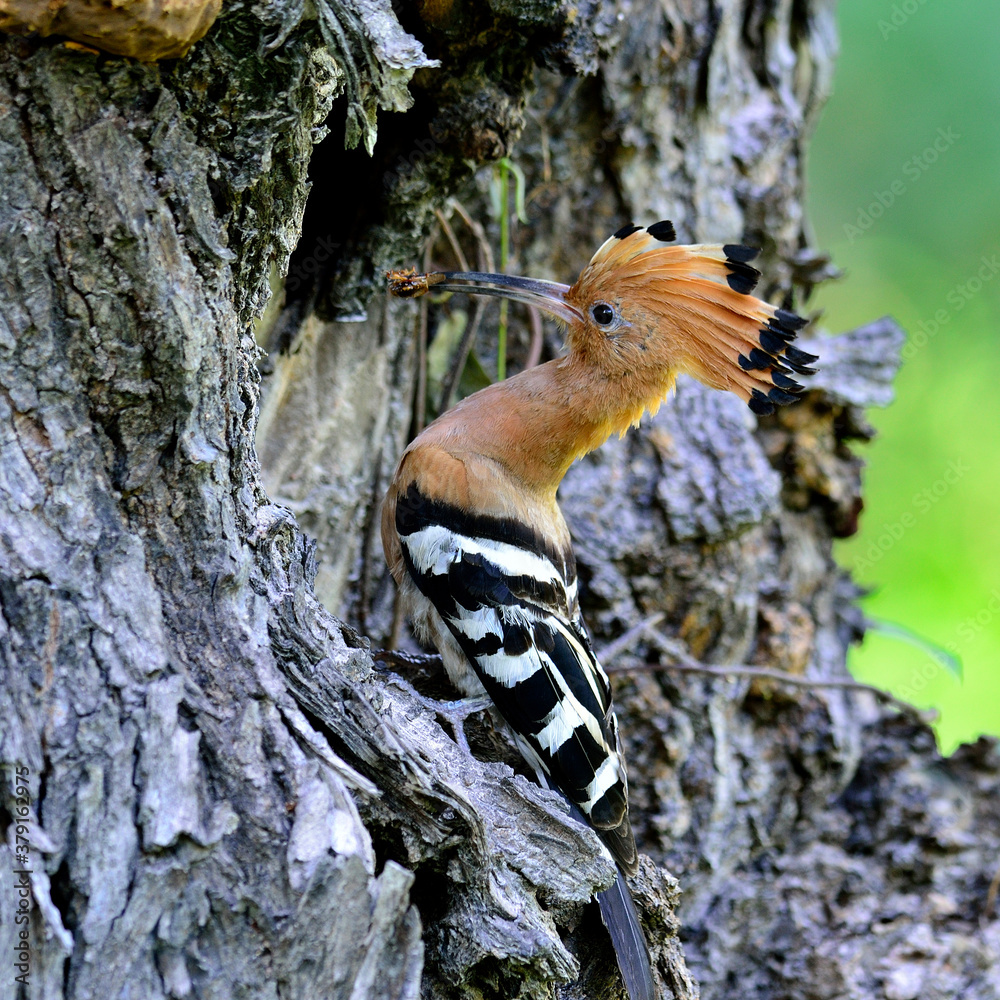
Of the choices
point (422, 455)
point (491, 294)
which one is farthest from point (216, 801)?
point (491, 294)

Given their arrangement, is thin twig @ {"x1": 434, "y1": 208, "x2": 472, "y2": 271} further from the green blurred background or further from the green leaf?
the green blurred background

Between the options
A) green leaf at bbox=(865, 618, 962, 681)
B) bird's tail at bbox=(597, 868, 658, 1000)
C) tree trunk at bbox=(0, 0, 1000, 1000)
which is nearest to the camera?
tree trunk at bbox=(0, 0, 1000, 1000)

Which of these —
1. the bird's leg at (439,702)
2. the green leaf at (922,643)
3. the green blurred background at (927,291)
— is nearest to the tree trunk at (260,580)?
the bird's leg at (439,702)

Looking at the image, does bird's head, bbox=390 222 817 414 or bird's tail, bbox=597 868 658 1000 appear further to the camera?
bird's head, bbox=390 222 817 414

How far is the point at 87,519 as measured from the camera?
4.73ft

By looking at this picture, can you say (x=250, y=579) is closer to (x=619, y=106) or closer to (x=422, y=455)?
(x=422, y=455)

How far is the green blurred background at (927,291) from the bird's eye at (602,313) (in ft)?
7.59

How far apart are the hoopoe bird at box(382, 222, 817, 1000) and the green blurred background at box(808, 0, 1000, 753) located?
89.2 inches

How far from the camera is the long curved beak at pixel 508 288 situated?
236 cm

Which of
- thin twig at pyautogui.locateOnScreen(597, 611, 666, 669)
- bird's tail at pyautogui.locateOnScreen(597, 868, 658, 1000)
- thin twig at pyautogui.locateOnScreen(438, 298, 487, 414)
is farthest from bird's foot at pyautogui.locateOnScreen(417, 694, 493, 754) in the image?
thin twig at pyautogui.locateOnScreen(438, 298, 487, 414)

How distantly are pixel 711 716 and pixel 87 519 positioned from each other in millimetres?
1932

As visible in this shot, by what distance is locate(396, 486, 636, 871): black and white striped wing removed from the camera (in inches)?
84.5

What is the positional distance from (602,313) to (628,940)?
4.69 ft

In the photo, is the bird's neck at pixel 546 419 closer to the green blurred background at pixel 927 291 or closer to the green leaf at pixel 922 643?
the green leaf at pixel 922 643
